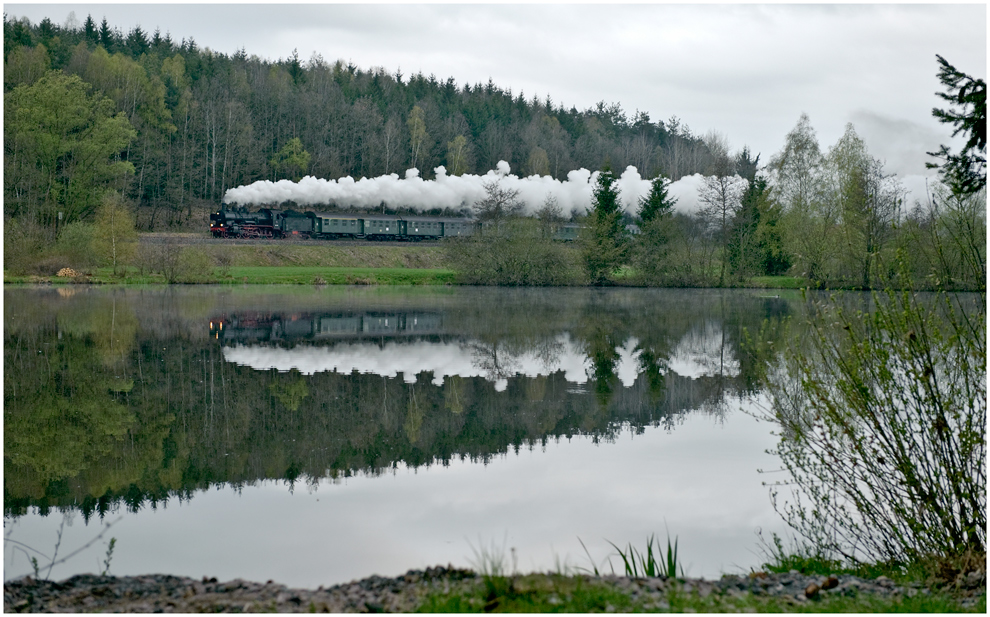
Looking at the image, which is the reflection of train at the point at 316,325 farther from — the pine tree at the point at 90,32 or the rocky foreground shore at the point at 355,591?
the pine tree at the point at 90,32

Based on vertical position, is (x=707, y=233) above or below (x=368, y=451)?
above

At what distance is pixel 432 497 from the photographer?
31.7 feet

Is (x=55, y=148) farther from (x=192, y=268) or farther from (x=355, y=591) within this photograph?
(x=355, y=591)

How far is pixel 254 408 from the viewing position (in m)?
14.6

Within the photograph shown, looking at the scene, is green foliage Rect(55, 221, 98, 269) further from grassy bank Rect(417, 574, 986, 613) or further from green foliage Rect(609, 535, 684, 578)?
grassy bank Rect(417, 574, 986, 613)

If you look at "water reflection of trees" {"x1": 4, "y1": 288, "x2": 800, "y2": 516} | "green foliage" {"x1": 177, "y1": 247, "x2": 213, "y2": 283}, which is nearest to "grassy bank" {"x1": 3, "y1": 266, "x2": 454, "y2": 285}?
"green foliage" {"x1": 177, "y1": 247, "x2": 213, "y2": 283}

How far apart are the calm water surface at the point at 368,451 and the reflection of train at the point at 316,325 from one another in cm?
50

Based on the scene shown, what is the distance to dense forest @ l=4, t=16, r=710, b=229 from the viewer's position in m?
79.3

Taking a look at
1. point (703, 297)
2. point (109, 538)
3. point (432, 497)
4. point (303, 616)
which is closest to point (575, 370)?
point (432, 497)

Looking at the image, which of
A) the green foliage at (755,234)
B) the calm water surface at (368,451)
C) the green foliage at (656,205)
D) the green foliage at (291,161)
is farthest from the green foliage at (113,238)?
the green foliage at (291,161)

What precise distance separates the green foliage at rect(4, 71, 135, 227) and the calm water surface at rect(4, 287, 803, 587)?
42.7m

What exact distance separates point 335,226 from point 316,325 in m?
41.3

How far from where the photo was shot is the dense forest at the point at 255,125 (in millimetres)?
79312

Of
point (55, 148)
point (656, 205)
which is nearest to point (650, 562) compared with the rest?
point (656, 205)
